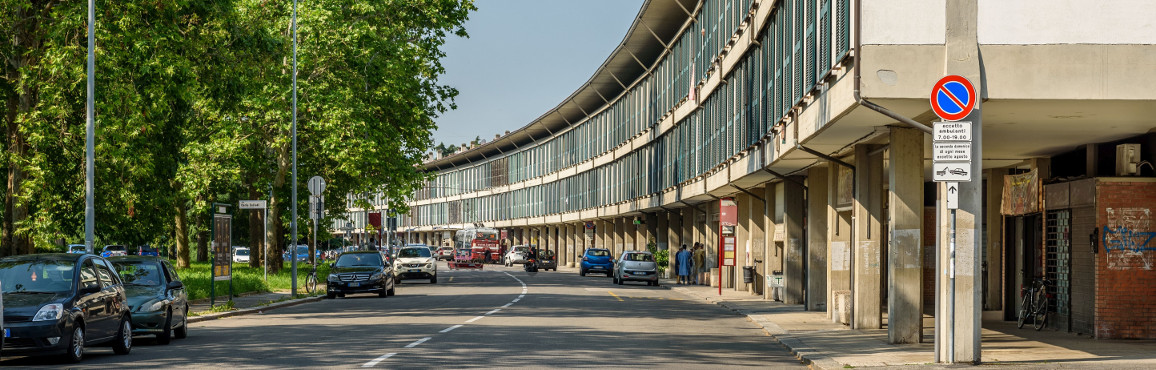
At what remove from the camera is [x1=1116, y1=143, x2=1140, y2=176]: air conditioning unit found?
1930 cm

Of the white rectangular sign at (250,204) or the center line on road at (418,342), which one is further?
the white rectangular sign at (250,204)

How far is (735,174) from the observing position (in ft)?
115

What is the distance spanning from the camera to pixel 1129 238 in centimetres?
1931

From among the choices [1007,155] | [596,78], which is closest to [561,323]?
[1007,155]

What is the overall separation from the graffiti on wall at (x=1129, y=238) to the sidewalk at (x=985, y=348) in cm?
121

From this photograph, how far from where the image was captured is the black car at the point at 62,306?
46.6 feet

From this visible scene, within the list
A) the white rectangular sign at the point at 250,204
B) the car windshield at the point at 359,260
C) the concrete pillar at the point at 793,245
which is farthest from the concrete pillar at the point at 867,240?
the car windshield at the point at 359,260

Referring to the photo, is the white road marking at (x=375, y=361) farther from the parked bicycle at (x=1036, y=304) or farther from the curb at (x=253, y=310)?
the parked bicycle at (x=1036, y=304)

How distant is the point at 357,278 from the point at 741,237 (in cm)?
1409

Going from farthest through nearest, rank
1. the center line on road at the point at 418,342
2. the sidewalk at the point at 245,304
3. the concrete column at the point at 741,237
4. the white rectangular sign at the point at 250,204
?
the concrete column at the point at 741,237 → the white rectangular sign at the point at 250,204 → the sidewalk at the point at 245,304 → the center line on road at the point at 418,342

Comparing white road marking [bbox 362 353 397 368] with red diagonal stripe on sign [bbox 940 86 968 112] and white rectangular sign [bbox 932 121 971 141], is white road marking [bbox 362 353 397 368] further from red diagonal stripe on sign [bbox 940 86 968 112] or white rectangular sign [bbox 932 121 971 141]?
red diagonal stripe on sign [bbox 940 86 968 112]

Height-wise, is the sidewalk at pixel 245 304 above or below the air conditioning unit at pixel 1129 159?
below

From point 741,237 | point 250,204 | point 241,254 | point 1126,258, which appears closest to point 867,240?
point 1126,258

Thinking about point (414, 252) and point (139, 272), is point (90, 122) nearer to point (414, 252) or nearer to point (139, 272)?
point (139, 272)
